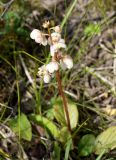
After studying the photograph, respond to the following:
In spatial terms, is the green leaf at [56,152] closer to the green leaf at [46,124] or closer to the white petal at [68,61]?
the green leaf at [46,124]

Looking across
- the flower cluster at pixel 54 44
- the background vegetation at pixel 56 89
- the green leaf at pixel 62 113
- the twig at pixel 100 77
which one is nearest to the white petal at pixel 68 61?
the flower cluster at pixel 54 44

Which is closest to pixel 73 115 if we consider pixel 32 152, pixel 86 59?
pixel 32 152

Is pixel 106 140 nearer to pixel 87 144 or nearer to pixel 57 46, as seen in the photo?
pixel 87 144

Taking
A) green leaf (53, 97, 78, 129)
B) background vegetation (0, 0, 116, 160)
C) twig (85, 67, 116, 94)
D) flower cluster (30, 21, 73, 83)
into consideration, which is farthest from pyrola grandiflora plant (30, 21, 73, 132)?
twig (85, 67, 116, 94)

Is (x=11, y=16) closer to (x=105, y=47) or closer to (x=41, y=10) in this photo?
(x=41, y=10)

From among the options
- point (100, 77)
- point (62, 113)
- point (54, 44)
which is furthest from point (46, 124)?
point (54, 44)

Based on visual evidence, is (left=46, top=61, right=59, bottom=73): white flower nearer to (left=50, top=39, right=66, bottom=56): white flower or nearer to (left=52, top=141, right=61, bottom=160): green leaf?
(left=50, top=39, right=66, bottom=56): white flower
